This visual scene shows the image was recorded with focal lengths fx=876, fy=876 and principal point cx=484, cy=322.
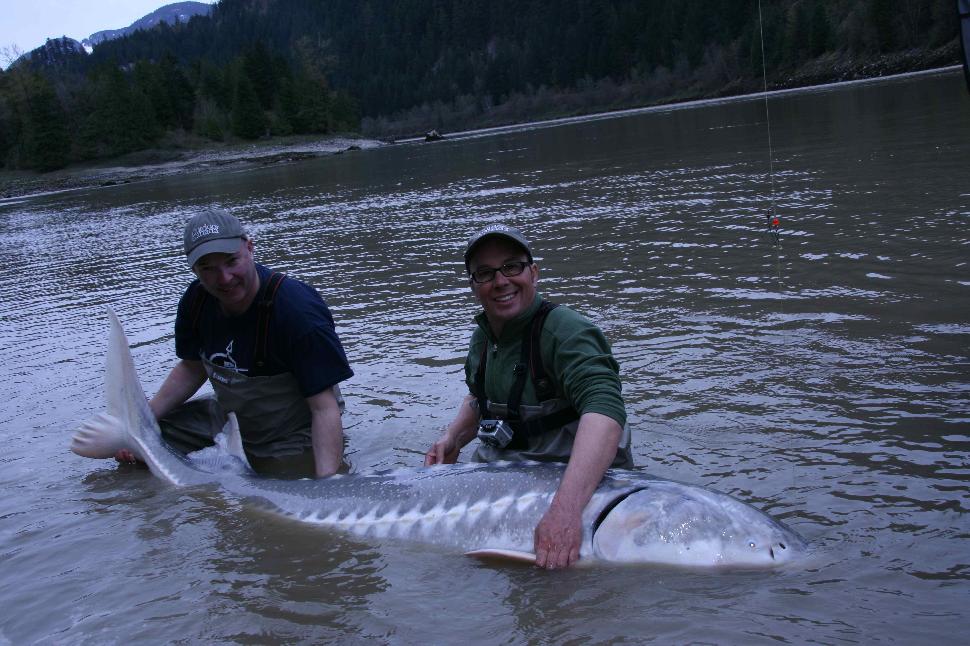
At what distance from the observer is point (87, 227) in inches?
1144

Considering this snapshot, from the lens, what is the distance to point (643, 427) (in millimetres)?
6062

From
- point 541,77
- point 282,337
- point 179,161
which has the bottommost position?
point 282,337

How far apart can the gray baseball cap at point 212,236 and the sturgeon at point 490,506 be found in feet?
2.28

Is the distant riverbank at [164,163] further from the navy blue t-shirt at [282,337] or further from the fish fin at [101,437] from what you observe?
the navy blue t-shirt at [282,337]

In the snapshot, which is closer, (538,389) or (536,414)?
(538,389)

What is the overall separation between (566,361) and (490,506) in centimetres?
81

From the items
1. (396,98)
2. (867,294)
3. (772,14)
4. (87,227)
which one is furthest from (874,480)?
(396,98)

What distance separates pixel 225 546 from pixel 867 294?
20.5 feet

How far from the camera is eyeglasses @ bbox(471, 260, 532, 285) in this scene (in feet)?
14.5

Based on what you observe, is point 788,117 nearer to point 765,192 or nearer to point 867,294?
point 765,192

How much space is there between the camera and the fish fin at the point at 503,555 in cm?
404

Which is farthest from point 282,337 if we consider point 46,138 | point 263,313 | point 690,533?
point 46,138

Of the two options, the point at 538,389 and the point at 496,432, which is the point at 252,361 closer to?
the point at 496,432

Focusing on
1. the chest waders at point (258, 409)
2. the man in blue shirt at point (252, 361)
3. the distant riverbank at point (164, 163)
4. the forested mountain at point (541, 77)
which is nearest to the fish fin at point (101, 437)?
the man in blue shirt at point (252, 361)
